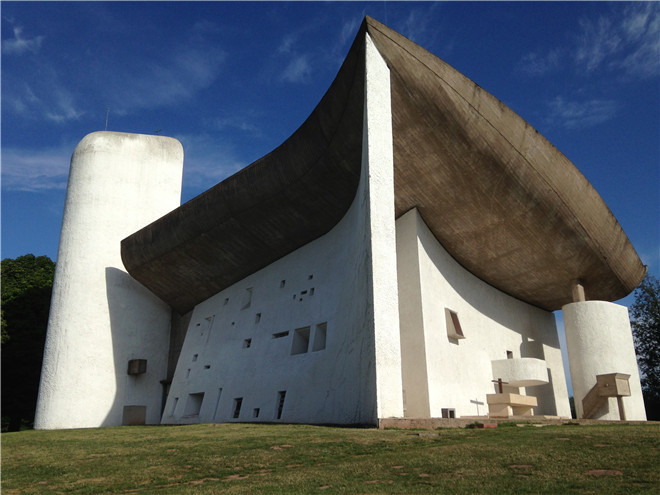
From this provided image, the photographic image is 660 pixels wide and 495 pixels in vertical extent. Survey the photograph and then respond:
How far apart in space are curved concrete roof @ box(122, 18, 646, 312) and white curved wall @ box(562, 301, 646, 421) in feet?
4.38

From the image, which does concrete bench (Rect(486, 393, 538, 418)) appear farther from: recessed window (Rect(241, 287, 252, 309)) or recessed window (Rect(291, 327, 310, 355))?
recessed window (Rect(241, 287, 252, 309))

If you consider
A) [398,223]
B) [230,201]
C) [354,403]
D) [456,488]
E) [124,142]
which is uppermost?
[124,142]

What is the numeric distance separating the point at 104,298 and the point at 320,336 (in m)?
10.8

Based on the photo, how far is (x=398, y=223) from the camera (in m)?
16.9

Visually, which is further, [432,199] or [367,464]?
[432,199]

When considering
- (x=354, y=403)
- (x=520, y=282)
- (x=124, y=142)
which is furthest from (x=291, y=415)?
(x=124, y=142)

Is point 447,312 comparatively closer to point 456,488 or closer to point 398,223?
point 398,223

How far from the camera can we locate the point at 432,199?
16.0 metres

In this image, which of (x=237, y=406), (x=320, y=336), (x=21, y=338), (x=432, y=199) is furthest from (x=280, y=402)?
(x=21, y=338)

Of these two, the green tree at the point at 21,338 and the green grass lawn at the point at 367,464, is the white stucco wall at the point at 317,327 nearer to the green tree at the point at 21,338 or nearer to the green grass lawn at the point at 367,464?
the green grass lawn at the point at 367,464

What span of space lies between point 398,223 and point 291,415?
6.42 m

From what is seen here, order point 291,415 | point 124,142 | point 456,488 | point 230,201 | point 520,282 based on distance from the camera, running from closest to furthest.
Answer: point 456,488, point 291,415, point 230,201, point 520,282, point 124,142

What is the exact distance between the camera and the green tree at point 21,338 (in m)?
26.0

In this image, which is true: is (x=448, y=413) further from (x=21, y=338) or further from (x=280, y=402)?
(x=21, y=338)
